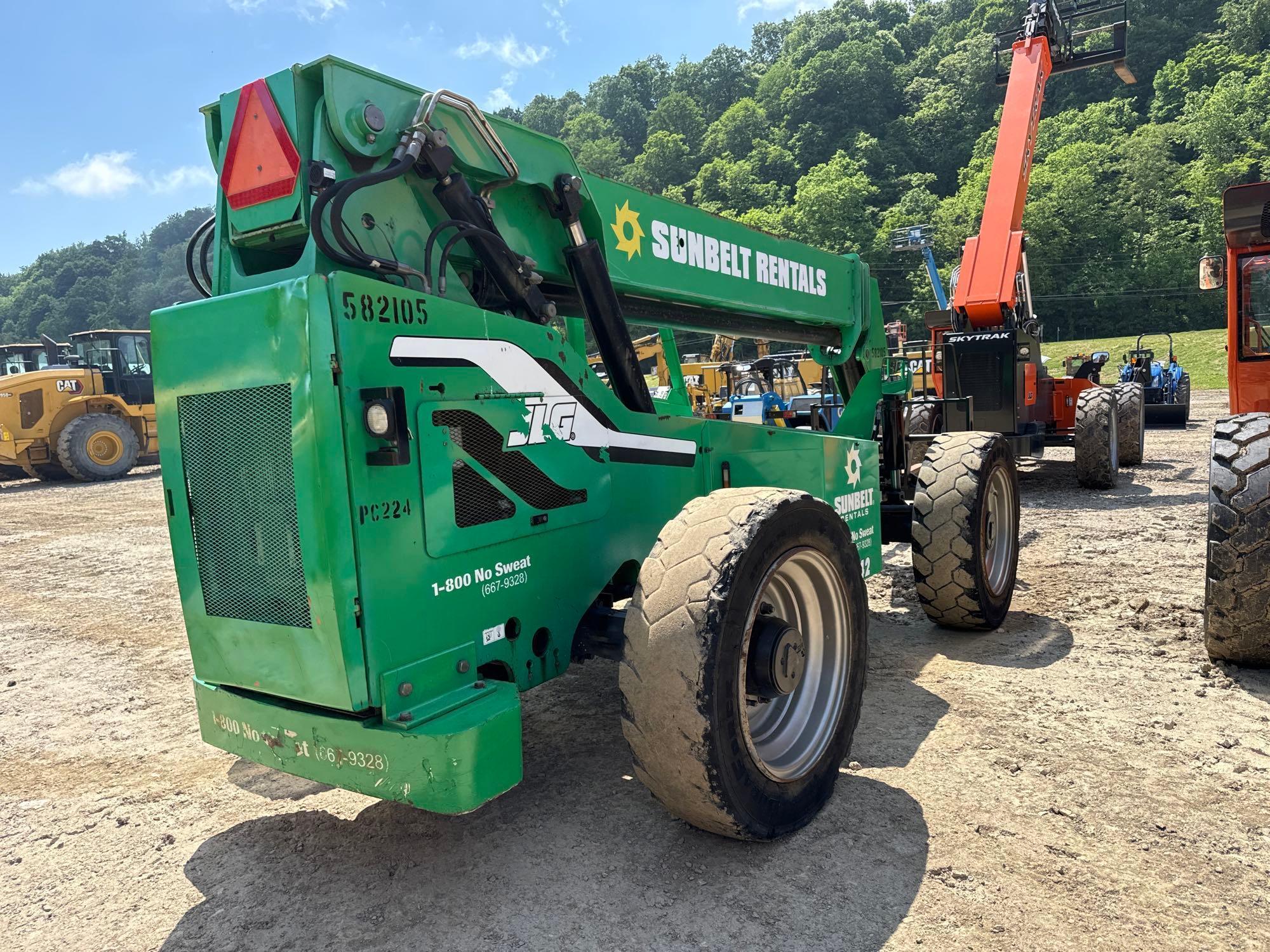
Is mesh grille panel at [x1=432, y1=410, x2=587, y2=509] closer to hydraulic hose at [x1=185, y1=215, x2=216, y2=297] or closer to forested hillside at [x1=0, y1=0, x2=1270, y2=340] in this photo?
hydraulic hose at [x1=185, y1=215, x2=216, y2=297]

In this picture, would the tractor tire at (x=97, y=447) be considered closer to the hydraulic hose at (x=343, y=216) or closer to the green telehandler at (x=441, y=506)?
the green telehandler at (x=441, y=506)

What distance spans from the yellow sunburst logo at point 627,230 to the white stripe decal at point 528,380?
920 mm

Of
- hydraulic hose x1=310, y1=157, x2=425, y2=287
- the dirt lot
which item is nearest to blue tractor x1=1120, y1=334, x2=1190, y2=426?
the dirt lot

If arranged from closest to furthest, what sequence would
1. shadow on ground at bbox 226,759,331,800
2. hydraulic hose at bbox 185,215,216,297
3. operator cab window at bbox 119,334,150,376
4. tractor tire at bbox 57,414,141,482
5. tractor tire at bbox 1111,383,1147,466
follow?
1. hydraulic hose at bbox 185,215,216,297
2. shadow on ground at bbox 226,759,331,800
3. tractor tire at bbox 1111,383,1147,466
4. tractor tire at bbox 57,414,141,482
5. operator cab window at bbox 119,334,150,376

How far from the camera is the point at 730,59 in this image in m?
118

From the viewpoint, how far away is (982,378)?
11055mm

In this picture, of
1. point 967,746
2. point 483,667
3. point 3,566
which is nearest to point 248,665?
point 483,667

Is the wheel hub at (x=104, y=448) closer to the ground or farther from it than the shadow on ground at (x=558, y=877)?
farther from it

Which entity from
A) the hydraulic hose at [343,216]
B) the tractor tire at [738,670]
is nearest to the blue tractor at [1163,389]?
the tractor tire at [738,670]

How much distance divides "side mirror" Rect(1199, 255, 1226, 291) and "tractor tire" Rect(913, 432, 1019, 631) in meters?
2.07

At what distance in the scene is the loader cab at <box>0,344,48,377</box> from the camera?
68.2 feet

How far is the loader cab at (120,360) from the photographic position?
18625 mm

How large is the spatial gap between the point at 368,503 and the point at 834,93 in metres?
104

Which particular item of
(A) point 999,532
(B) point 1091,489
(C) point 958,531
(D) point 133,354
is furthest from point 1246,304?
(D) point 133,354
